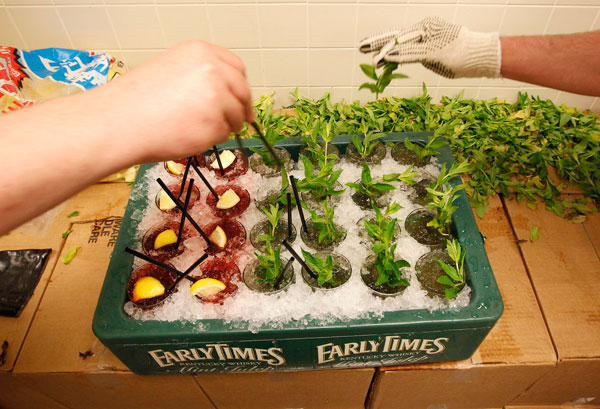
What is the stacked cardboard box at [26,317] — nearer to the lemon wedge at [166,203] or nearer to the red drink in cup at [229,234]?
the lemon wedge at [166,203]

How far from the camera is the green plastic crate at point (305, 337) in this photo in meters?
1.16

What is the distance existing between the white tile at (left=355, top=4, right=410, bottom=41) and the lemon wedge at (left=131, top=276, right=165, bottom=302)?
5.49ft

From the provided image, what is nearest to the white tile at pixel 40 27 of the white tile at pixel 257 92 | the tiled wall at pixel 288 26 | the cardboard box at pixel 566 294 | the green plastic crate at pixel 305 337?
the tiled wall at pixel 288 26

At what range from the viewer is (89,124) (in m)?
0.81

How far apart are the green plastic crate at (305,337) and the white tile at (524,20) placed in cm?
126

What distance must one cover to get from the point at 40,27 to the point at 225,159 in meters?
1.50

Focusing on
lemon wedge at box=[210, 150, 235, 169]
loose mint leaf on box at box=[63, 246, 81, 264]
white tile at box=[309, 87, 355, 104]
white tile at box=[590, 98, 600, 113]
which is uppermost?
lemon wedge at box=[210, 150, 235, 169]

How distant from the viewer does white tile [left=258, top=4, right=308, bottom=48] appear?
2.03 metres

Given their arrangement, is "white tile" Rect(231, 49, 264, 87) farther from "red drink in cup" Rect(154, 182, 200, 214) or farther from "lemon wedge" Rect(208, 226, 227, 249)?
"lemon wedge" Rect(208, 226, 227, 249)

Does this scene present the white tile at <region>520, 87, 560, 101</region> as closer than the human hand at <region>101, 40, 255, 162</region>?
No

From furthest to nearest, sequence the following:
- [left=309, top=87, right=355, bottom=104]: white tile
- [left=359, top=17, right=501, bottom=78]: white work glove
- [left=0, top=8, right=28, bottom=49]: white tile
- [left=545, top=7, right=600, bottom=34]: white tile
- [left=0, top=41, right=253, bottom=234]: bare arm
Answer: [left=309, top=87, right=355, bottom=104]: white tile, [left=0, top=8, right=28, bottom=49]: white tile, [left=545, top=7, right=600, bottom=34]: white tile, [left=359, top=17, right=501, bottom=78]: white work glove, [left=0, top=41, right=253, bottom=234]: bare arm

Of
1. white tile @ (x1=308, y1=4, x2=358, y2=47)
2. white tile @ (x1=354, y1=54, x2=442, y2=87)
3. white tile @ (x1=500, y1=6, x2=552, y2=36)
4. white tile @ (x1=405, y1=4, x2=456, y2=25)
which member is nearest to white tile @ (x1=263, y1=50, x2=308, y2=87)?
white tile @ (x1=308, y1=4, x2=358, y2=47)

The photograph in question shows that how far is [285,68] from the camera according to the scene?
230cm

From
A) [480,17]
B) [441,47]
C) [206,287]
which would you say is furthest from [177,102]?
[480,17]
